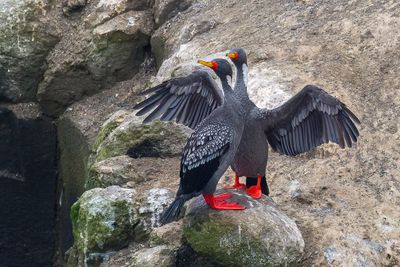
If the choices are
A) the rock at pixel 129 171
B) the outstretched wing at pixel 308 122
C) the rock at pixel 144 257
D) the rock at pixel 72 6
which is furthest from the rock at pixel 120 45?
the rock at pixel 144 257

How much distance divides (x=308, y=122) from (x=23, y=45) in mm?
5844

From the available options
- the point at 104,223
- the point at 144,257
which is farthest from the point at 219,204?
the point at 104,223

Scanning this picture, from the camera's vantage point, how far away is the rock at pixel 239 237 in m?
6.54

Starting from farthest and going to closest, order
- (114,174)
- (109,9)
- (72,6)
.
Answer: (72,6) → (109,9) → (114,174)

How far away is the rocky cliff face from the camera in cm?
738

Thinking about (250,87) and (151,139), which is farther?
(250,87)

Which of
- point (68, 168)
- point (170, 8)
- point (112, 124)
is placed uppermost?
point (170, 8)

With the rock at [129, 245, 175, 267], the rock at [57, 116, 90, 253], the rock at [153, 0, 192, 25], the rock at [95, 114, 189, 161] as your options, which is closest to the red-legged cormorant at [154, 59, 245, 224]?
the rock at [129, 245, 175, 267]

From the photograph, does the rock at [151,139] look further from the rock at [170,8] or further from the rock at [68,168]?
the rock at [170,8]

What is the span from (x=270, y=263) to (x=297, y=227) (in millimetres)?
633

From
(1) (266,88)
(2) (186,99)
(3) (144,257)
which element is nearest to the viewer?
(3) (144,257)

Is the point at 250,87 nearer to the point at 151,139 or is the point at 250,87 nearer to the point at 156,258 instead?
the point at 151,139

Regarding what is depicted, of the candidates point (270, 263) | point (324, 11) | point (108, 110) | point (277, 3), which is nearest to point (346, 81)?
point (324, 11)

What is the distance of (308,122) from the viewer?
7.38 meters
